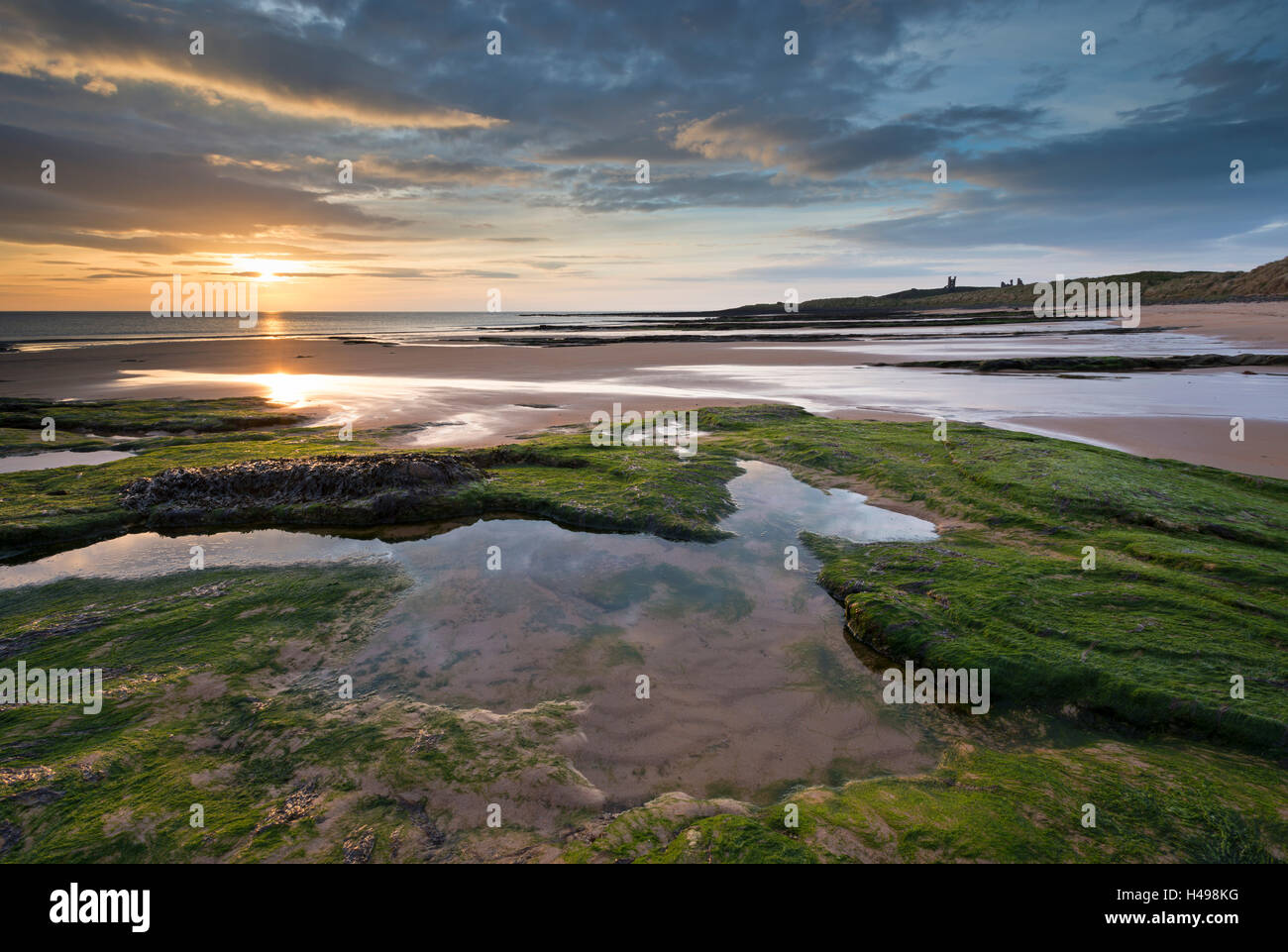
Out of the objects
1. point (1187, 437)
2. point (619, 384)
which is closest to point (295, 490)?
point (619, 384)

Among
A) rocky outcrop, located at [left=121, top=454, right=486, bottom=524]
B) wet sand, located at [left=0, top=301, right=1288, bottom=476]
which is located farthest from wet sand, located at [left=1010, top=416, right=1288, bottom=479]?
rocky outcrop, located at [left=121, top=454, right=486, bottom=524]

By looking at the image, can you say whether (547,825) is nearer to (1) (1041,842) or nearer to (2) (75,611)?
(1) (1041,842)

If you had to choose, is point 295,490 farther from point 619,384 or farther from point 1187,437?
point 1187,437

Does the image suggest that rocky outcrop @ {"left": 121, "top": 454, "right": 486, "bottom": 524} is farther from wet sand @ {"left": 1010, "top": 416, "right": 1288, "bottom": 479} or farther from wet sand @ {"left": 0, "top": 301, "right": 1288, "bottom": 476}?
wet sand @ {"left": 1010, "top": 416, "right": 1288, "bottom": 479}

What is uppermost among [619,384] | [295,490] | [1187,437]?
[619,384]

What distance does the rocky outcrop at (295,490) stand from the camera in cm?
1058

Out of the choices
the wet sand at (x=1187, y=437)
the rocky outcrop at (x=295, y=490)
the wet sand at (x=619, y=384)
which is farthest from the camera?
the wet sand at (x=619, y=384)

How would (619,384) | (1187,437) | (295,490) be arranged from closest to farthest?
(295,490) → (1187,437) → (619,384)

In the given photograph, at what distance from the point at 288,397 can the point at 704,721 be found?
25950 millimetres

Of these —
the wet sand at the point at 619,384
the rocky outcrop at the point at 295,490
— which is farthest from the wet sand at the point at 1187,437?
the rocky outcrop at the point at 295,490

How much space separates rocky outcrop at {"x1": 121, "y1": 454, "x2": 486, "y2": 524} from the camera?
10578mm

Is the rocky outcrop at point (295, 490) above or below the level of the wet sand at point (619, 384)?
below

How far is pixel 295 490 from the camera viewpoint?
11.1 meters

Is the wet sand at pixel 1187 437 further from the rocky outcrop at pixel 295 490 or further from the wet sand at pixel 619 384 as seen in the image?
the rocky outcrop at pixel 295 490
